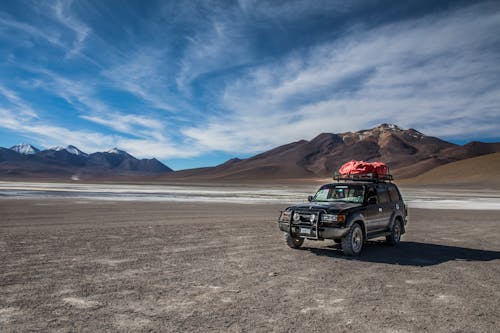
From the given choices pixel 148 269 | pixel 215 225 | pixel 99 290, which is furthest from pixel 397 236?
pixel 99 290

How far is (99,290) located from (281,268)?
370 cm

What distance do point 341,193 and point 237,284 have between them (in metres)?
5.47

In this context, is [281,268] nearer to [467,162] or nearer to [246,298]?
[246,298]

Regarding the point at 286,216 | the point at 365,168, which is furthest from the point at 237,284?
the point at 365,168

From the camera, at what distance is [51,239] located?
11414 millimetres

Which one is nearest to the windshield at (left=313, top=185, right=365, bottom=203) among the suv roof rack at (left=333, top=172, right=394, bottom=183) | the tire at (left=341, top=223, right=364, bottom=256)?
the suv roof rack at (left=333, top=172, right=394, bottom=183)

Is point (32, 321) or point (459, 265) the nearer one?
point (32, 321)

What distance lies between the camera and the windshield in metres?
11.2

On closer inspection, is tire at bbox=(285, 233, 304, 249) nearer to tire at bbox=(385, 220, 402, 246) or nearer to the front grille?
the front grille

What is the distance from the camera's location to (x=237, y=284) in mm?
7148

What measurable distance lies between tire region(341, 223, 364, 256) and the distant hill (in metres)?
91.1

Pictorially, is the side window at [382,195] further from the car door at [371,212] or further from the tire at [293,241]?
the tire at [293,241]

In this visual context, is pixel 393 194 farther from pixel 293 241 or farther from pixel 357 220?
pixel 293 241

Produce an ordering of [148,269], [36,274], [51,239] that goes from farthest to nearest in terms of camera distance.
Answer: [51,239] → [148,269] → [36,274]
